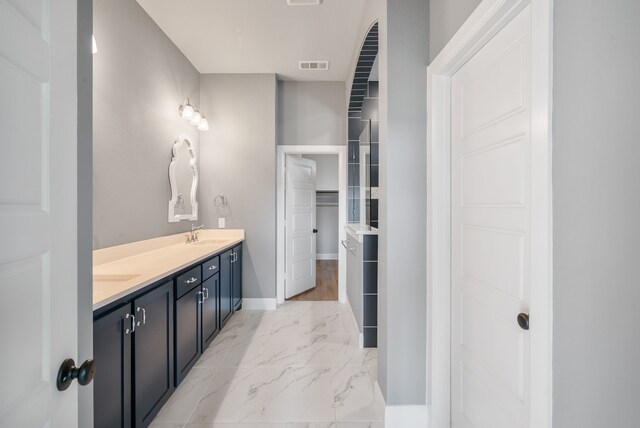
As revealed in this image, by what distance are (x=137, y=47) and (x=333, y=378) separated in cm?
312

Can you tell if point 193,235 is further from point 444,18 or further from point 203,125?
point 444,18

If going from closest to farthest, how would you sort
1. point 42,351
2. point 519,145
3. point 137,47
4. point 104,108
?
point 42,351 < point 519,145 < point 104,108 < point 137,47

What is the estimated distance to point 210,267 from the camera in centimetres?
264

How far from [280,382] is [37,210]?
2029 mm

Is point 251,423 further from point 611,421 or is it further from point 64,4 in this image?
point 64,4

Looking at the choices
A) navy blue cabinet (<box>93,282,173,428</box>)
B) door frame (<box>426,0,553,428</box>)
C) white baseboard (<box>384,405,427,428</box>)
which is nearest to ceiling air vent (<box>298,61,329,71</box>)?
door frame (<box>426,0,553,428</box>)

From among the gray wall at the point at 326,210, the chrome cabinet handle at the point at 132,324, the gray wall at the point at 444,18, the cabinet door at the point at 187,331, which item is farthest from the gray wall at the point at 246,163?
the gray wall at the point at 326,210

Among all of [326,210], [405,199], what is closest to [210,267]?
[405,199]

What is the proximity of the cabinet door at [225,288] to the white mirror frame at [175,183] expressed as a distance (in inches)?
25.8

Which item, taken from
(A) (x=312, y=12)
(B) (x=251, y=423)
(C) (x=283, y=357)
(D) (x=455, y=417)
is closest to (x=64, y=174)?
(B) (x=251, y=423)

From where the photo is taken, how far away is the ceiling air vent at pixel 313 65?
3.50 m

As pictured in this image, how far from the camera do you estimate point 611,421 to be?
64cm

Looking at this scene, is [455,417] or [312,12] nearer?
[455,417]

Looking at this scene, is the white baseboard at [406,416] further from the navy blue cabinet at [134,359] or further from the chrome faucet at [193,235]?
the chrome faucet at [193,235]
